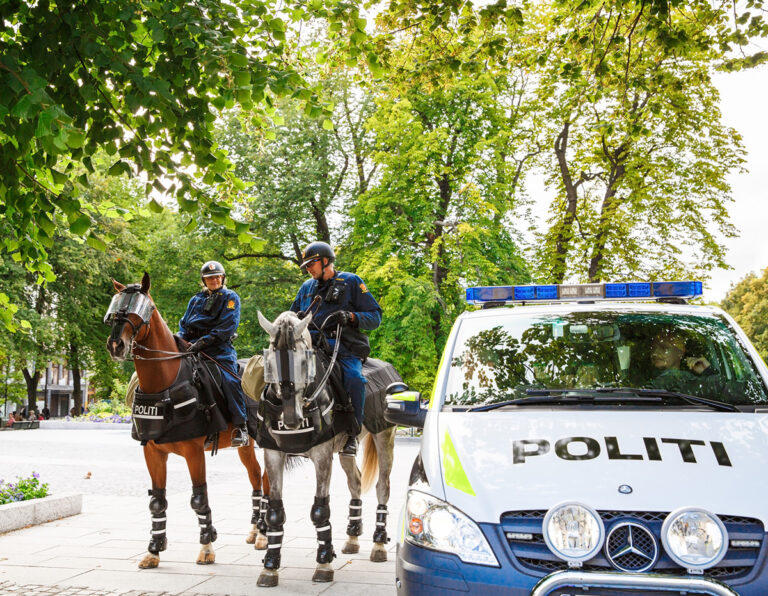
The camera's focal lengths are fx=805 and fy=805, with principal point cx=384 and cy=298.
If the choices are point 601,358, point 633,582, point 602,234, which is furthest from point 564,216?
point 633,582

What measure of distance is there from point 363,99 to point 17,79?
2881 cm

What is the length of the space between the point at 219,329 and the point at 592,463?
207 inches

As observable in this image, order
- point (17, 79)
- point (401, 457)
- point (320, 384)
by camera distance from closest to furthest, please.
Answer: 1. point (17, 79)
2. point (320, 384)
3. point (401, 457)

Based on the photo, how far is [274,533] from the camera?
651cm

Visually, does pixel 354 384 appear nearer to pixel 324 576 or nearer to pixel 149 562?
pixel 324 576

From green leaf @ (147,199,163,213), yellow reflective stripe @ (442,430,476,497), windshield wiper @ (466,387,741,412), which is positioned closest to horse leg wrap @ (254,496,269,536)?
green leaf @ (147,199,163,213)

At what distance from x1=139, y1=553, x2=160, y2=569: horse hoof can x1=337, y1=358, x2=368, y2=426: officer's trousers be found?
2.22 metres

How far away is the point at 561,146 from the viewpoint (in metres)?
26.7

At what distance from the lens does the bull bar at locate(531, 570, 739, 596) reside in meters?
3.31

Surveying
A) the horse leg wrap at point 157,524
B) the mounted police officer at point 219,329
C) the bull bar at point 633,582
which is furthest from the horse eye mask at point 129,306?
the bull bar at point 633,582

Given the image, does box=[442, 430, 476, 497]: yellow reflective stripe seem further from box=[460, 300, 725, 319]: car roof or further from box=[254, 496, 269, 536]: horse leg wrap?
box=[254, 496, 269, 536]: horse leg wrap

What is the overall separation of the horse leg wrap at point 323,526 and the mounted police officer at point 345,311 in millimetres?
773

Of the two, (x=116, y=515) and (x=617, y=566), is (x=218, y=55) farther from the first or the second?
(x=116, y=515)

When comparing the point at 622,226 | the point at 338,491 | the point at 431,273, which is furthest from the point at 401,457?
the point at 622,226
